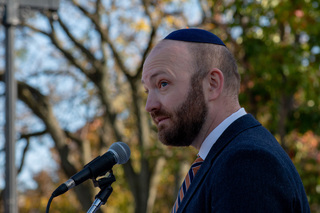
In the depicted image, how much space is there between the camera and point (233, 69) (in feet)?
7.71

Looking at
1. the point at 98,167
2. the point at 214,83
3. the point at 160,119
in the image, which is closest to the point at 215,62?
the point at 214,83

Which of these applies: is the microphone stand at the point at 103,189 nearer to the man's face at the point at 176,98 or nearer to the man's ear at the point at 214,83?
the man's face at the point at 176,98

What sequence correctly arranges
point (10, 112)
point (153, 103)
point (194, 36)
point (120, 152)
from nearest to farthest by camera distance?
point (153, 103) → point (194, 36) → point (120, 152) → point (10, 112)

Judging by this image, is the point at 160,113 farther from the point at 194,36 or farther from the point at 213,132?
the point at 194,36

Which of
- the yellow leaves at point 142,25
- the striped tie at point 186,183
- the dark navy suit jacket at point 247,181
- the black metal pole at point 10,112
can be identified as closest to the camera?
the dark navy suit jacket at point 247,181

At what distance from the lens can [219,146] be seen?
6.56 ft

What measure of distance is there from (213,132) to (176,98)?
0.22 metres

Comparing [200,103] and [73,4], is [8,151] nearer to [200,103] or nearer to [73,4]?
[200,103]

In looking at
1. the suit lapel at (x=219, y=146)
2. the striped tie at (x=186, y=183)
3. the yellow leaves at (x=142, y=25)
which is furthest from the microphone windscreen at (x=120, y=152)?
the yellow leaves at (x=142, y=25)

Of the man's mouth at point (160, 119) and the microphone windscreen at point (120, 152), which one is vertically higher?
the man's mouth at point (160, 119)

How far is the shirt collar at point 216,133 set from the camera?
2.13 meters

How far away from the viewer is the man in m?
1.69

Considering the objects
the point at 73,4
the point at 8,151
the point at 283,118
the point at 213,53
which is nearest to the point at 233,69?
the point at 213,53

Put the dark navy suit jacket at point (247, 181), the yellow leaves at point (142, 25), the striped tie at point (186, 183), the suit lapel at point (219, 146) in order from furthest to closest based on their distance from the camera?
1. the yellow leaves at point (142, 25)
2. the striped tie at point (186, 183)
3. the suit lapel at point (219, 146)
4. the dark navy suit jacket at point (247, 181)
